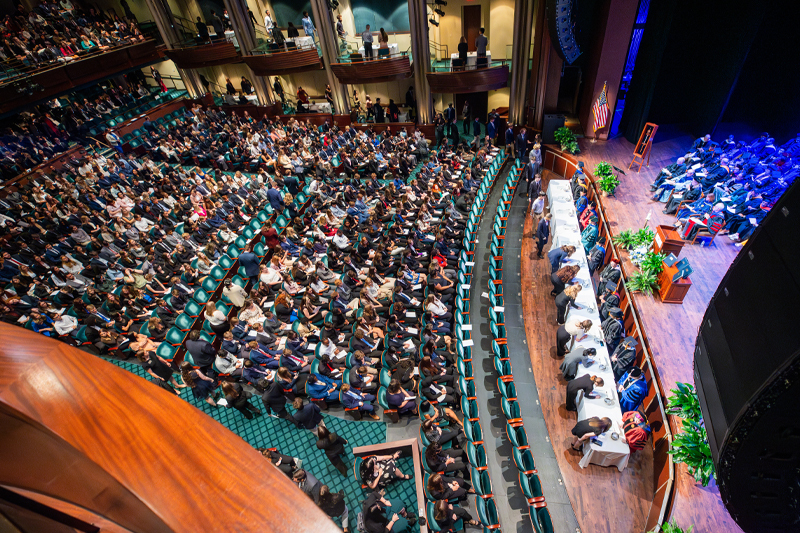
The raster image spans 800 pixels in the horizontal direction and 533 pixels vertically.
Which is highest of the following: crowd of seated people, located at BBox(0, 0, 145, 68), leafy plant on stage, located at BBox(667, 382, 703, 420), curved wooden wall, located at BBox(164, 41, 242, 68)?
crowd of seated people, located at BBox(0, 0, 145, 68)

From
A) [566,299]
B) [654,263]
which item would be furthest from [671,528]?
[654,263]

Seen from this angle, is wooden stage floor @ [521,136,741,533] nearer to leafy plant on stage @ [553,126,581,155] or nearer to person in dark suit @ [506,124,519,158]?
leafy plant on stage @ [553,126,581,155]

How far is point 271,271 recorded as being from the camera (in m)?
8.95

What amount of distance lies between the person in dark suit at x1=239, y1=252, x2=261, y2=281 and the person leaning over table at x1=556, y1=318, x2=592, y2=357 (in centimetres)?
682

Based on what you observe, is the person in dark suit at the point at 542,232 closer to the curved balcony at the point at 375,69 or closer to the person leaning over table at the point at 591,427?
the person leaning over table at the point at 591,427

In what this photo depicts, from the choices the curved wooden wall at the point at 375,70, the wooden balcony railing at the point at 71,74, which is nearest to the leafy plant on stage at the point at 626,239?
the curved wooden wall at the point at 375,70

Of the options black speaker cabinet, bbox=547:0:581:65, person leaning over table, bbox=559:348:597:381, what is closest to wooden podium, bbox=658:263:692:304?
person leaning over table, bbox=559:348:597:381

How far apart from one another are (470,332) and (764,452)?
5.86 metres

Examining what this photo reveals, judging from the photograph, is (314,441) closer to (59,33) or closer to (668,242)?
(668,242)

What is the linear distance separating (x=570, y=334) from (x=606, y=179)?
5416 millimetres

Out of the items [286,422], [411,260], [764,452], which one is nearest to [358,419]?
[286,422]

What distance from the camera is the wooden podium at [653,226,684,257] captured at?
7461 mm

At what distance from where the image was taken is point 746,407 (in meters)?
2.08

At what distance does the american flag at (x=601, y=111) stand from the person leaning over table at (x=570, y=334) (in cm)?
834
